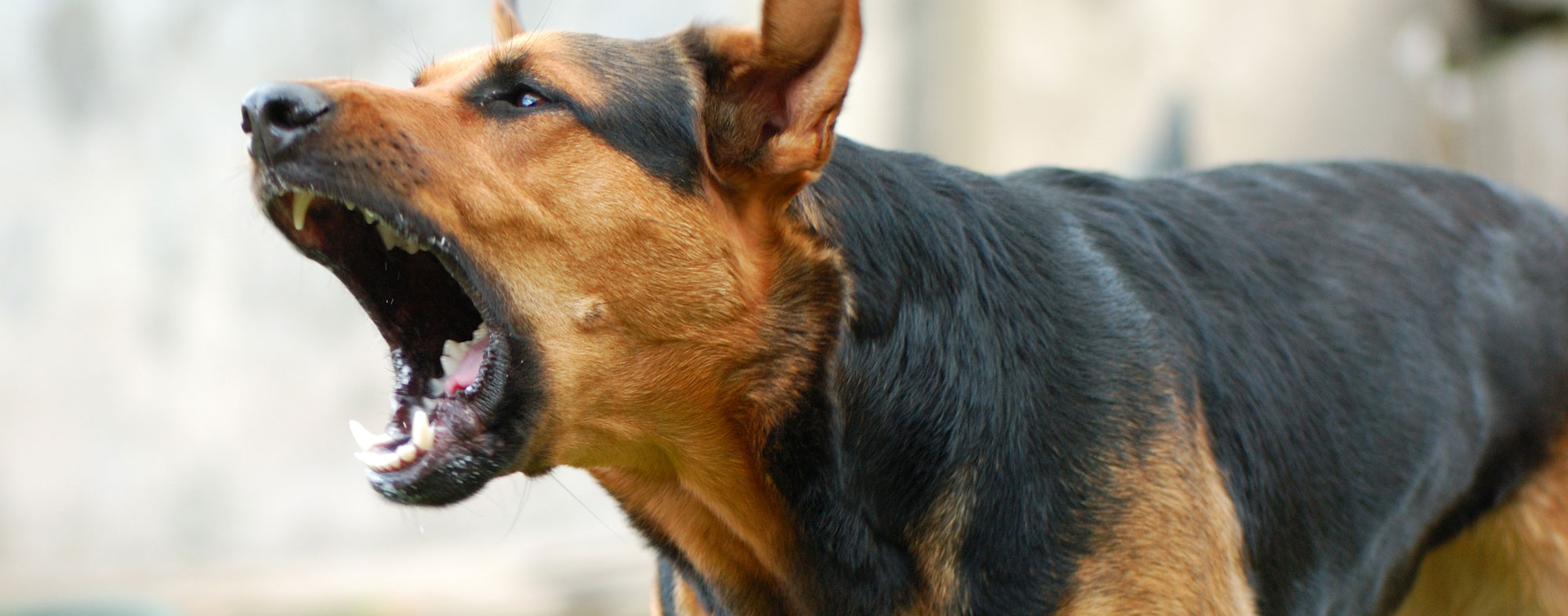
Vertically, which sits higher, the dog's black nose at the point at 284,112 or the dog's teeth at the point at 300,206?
the dog's black nose at the point at 284,112

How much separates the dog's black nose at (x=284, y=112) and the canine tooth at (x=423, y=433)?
1.81 ft

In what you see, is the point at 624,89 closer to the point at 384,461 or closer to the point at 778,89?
the point at 778,89

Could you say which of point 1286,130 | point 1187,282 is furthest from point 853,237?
point 1286,130

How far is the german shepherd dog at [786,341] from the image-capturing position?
8.61ft

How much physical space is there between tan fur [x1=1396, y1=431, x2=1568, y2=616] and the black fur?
0.07 m

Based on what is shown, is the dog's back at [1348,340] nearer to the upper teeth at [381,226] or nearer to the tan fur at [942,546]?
the tan fur at [942,546]

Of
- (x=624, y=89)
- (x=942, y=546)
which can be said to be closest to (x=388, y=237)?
(x=624, y=89)

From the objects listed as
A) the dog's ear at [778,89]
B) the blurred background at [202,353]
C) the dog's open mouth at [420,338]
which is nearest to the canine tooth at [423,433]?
the dog's open mouth at [420,338]

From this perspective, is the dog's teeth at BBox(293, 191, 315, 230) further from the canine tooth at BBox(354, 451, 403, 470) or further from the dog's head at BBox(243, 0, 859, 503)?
the canine tooth at BBox(354, 451, 403, 470)

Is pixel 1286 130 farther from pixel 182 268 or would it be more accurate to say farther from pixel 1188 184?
pixel 182 268

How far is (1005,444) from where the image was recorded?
2.76 meters

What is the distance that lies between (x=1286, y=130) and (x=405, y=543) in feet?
19.5

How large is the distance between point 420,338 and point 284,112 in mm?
655

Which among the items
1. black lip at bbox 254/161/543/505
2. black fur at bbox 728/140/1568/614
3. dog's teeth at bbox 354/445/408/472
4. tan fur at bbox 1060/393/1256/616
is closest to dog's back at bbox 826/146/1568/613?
black fur at bbox 728/140/1568/614
